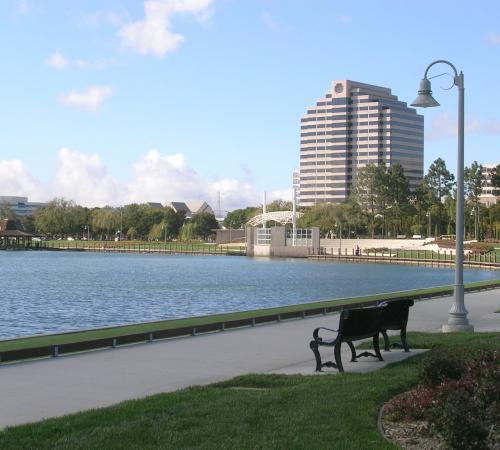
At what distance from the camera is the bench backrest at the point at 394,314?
603 inches

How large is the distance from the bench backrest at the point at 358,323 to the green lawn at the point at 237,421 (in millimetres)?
1497

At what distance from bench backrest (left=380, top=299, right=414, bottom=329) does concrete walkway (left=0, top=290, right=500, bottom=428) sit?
0.60 meters

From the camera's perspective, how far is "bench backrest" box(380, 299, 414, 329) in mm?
15305

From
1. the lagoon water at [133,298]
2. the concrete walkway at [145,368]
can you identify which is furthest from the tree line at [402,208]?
the concrete walkway at [145,368]

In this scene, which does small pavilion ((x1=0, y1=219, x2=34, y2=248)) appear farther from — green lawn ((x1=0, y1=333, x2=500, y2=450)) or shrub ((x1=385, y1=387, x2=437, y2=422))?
shrub ((x1=385, y1=387, x2=437, y2=422))

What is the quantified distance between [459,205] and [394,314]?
19.7ft

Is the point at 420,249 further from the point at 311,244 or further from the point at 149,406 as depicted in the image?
the point at 149,406

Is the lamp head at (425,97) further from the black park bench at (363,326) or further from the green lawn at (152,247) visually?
the green lawn at (152,247)

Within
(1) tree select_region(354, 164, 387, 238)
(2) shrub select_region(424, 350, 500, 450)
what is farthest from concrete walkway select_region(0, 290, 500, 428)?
(1) tree select_region(354, 164, 387, 238)

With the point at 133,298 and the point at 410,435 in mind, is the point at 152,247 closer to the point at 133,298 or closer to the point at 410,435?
the point at 133,298

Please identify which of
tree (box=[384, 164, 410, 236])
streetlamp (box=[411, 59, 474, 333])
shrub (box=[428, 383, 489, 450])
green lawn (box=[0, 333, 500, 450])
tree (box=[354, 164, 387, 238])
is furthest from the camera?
tree (box=[354, 164, 387, 238])

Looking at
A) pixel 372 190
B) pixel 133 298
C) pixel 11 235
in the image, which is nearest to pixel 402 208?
pixel 372 190

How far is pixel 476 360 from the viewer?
34.8 feet

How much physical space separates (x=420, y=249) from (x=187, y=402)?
131 meters
